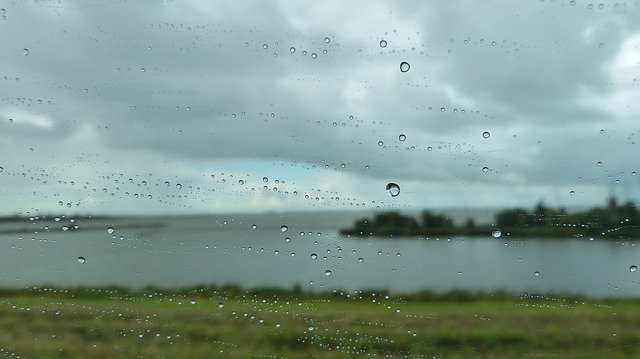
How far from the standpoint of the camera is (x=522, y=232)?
3.70 m

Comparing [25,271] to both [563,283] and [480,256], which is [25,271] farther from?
[563,283]

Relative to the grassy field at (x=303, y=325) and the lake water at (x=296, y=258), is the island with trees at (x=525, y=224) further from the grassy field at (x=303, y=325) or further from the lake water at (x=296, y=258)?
the grassy field at (x=303, y=325)

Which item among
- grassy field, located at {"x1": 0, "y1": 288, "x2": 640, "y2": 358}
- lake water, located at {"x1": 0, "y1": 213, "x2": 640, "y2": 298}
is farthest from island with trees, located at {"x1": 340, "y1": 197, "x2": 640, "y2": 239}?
grassy field, located at {"x1": 0, "y1": 288, "x2": 640, "y2": 358}

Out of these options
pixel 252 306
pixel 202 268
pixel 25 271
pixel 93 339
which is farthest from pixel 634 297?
pixel 25 271

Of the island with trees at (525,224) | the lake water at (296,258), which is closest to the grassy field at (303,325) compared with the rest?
the lake water at (296,258)

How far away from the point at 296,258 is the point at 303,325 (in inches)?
18.5

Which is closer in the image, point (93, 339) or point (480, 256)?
point (480, 256)

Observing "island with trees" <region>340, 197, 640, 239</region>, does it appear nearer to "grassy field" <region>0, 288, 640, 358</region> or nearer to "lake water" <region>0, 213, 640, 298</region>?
"lake water" <region>0, 213, 640, 298</region>

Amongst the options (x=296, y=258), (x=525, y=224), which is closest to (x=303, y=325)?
(x=296, y=258)

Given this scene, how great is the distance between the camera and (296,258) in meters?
3.79

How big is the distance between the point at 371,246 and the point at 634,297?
1694 mm

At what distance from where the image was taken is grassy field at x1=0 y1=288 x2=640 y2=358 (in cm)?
372

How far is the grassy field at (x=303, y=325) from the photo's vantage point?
3.72 metres

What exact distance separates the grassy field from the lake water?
93 mm
